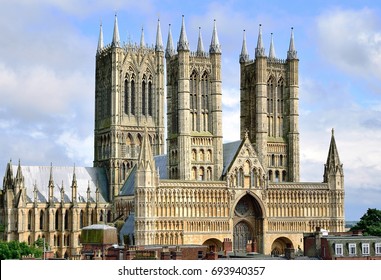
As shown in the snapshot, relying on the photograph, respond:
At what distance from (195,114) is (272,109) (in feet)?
41.8

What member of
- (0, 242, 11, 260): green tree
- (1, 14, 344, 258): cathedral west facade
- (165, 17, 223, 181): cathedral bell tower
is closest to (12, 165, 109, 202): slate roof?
(1, 14, 344, 258): cathedral west facade

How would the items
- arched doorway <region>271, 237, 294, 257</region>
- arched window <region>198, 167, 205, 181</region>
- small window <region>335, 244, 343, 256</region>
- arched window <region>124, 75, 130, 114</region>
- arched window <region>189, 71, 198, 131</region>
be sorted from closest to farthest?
small window <region>335, 244, 343, 256</region> < arched window <region>198, 167, 205, 181</region> < arched window <region>189, 71, 198, 131</region> < arched doorway <region>271, 237, 294, 257</region> < arched window <region>124, 75, 130, 114</region>

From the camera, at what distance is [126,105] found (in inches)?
5576

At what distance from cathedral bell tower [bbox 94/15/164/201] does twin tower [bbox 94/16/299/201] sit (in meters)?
0.13

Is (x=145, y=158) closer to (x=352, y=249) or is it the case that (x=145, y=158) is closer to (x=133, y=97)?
(x=133, y=97)

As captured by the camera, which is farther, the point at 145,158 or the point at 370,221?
the point at 370,221

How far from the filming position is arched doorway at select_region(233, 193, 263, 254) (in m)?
126

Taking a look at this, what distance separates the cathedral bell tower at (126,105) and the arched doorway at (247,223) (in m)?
18.7

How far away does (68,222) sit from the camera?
438ft

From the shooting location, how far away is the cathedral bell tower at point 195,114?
122688 mm

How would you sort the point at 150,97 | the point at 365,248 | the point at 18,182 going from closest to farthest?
the point at 365,248 < the point at 18,182 < the point at 150,97

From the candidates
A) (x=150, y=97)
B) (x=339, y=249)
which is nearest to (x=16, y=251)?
(x=150, y=97)

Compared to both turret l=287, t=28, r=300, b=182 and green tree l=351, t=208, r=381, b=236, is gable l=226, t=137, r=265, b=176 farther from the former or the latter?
green tree l=351, t=208, r=381, b=236

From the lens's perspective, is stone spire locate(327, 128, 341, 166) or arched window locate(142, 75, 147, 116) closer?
stone spire locate(327, 128, 341, 166)
